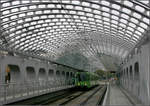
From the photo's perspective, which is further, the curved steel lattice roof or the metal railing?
the curved steel lattice roof

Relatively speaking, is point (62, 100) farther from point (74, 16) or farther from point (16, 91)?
point (74, 16)

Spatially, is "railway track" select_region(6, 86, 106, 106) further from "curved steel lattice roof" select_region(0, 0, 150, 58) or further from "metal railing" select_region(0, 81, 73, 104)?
"curved steel lattice roof" select_region(0, 0, 150, 58)

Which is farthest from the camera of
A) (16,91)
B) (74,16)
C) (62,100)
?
(74,16)

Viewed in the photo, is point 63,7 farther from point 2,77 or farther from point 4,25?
point 2,77

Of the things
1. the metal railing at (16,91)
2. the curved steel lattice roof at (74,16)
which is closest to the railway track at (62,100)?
the metal railing at (16,91)

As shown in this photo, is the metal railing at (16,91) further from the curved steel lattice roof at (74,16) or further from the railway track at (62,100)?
the curved steel lattice roof at (74,16)

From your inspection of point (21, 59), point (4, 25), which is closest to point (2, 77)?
point (21, 59)

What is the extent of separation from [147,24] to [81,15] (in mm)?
12866

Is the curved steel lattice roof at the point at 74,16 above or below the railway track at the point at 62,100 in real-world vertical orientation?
above

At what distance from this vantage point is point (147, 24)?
32562mm

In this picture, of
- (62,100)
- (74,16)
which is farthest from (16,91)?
(74,16)

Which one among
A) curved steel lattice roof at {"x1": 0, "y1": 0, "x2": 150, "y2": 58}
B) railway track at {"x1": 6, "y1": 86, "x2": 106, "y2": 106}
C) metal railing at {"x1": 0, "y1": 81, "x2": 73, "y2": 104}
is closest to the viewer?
metal railing at {"x1": 0, "y1": 81, "x2": 73, "y2": 104}

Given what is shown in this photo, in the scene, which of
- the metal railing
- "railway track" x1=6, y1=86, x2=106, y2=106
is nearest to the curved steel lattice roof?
"railway track" x1=6, y1=86, x2=106, y2=106

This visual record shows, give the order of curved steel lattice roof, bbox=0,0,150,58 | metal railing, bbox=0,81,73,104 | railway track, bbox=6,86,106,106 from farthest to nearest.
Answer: curved steel lattice roof, bbox=0,0,150,58
railway track, bbox=6,86,106,106
metal railing, bbox=0,81,73,104
